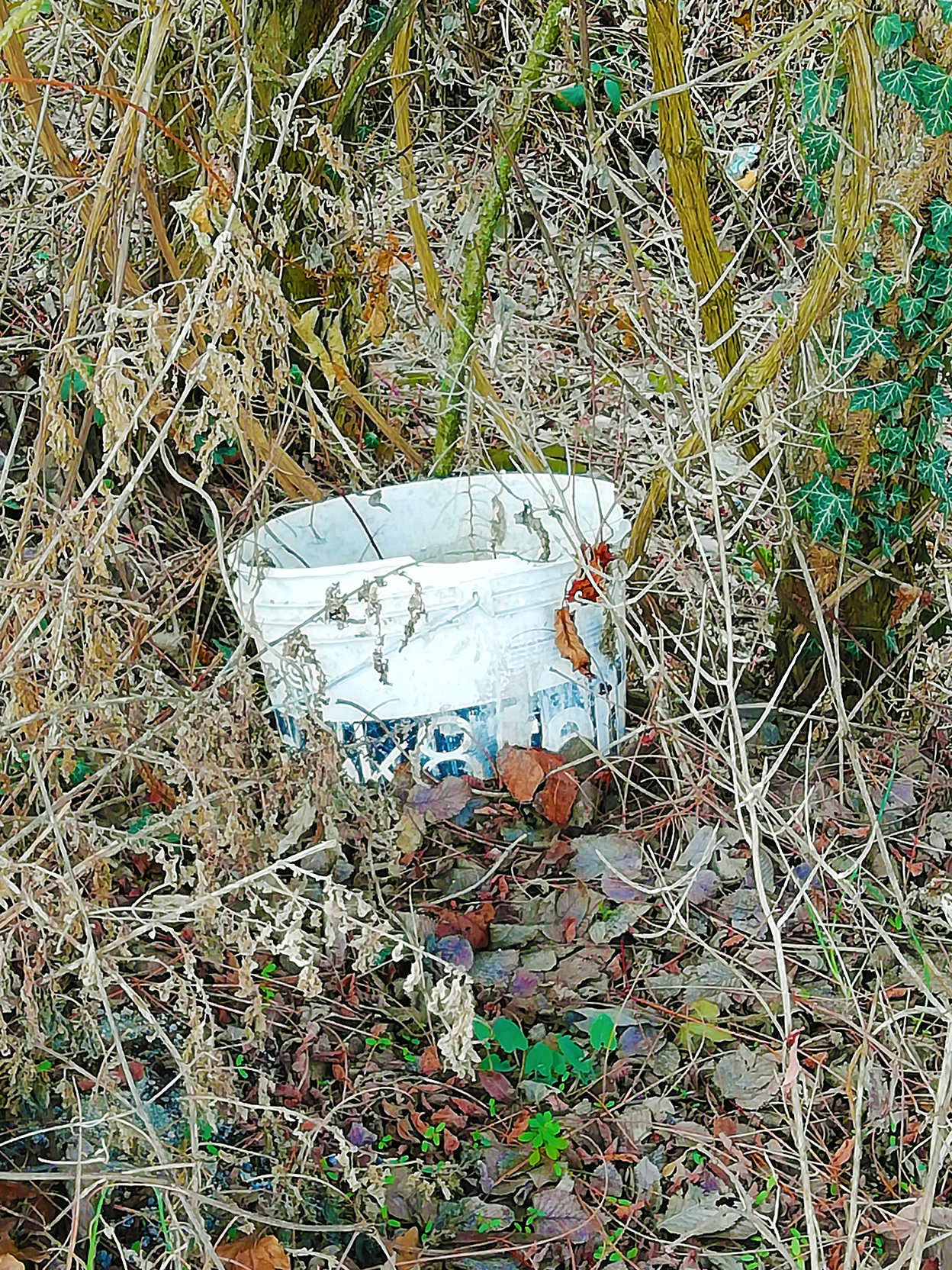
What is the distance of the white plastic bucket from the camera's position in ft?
5.90

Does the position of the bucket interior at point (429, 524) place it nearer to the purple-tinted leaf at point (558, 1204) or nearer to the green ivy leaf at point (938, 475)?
the green ivy leaf at point (938, 475)

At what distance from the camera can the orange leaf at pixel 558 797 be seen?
6.19 ft

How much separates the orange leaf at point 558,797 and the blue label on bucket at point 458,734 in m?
0.07

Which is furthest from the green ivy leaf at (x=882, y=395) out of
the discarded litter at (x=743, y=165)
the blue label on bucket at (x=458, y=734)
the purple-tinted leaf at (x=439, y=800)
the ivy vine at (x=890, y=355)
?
the discarded litter at (x=743, y=165)

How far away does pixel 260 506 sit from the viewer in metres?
1.97

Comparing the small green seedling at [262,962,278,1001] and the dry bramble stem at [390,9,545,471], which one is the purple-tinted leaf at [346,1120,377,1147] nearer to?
the small green seedling at [262,962,278,1001]

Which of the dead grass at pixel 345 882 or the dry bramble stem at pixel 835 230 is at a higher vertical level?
the dry bramble stem at pixel 835 230

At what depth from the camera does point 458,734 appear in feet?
6.27

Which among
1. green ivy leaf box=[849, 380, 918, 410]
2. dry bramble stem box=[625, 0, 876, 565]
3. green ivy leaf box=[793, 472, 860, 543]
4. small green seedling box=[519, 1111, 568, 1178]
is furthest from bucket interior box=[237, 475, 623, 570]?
small green seedling box=[519, 1111, 568, 1178]

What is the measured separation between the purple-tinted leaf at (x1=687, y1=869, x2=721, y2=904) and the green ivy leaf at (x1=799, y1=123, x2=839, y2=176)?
962mm

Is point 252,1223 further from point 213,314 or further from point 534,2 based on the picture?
point 534,2

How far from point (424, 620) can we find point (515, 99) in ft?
2.60

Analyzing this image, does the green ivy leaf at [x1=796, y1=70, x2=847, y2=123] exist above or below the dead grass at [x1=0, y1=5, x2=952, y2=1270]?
above

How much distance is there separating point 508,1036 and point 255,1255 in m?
0.38
